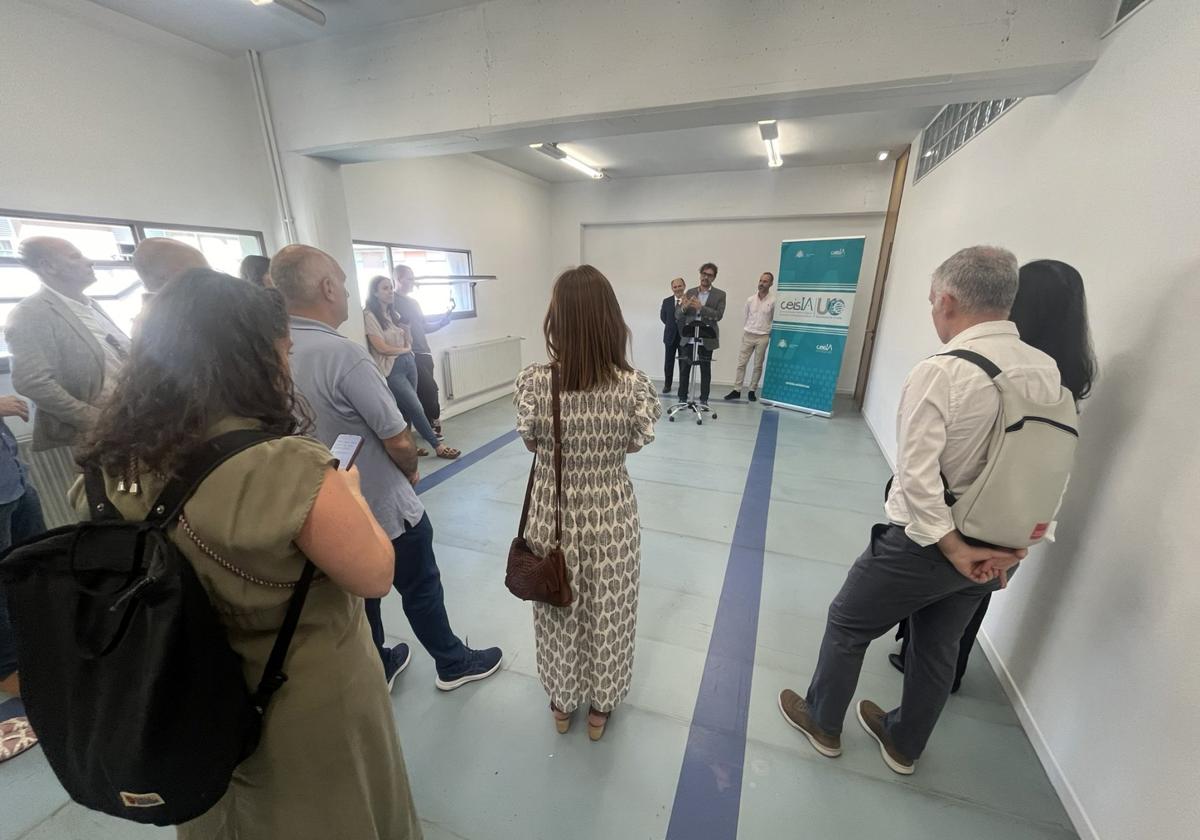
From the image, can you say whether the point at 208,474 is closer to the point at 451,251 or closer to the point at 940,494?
the point at 940,494

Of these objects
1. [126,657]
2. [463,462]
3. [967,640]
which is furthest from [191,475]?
[463,462]

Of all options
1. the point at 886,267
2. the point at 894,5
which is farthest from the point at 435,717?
the point at 886,267

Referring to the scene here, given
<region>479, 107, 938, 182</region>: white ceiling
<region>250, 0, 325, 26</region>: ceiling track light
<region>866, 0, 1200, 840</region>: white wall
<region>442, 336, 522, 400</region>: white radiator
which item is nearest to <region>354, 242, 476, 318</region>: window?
<region>442, 336, 522, 400</region>: white radiator

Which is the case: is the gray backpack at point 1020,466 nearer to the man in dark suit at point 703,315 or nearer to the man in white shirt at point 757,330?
the man in dark suit at point 703,315

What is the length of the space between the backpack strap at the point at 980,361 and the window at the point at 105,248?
3.02m

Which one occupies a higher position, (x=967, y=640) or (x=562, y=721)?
(x=967, y=640)

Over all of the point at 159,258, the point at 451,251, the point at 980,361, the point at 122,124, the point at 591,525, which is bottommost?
the point at 591,525

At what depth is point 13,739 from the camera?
5.13 feet

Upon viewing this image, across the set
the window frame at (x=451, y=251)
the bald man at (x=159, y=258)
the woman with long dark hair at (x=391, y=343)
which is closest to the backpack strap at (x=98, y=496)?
the bald man at (x=159, y=258)

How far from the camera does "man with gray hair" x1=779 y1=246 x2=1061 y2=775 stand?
1.08 metres

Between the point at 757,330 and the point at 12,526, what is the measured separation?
617cm

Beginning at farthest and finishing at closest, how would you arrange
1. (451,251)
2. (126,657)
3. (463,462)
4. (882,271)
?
1. (882,271)
2. (451,251)
3. (463,462)
4. (126,657)

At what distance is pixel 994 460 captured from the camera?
1062mm

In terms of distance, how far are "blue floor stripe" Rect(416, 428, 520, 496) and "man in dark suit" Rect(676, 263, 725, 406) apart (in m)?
2.19
